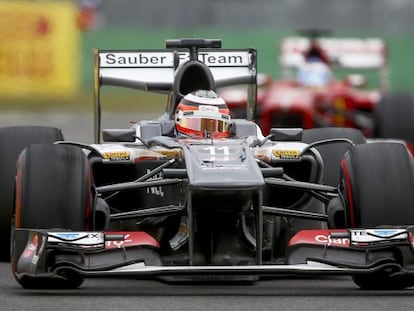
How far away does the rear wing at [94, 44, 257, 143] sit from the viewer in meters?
12.7

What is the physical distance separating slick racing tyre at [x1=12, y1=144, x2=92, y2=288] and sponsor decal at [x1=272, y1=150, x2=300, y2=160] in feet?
5.14

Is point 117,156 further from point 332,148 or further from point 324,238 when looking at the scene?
point 332,148

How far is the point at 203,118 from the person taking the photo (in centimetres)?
1079

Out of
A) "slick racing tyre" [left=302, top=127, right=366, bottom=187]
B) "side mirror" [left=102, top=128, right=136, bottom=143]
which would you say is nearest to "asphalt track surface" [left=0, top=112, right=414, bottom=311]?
"side mirror" [left=102, top=128, right=136, bottom=143]

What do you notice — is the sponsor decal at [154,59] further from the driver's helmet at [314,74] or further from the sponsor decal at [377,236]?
the driver's helmet at [314,74]

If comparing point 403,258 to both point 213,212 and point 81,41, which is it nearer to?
point 213,212

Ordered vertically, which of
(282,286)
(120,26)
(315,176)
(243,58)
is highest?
(120,26)

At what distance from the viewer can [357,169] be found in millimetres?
9500

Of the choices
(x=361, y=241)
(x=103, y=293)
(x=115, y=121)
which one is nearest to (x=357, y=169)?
(x=361, y=241)

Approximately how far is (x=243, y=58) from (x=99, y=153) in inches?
112

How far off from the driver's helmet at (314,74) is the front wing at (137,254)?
14520 mm

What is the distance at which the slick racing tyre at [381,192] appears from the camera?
931 cm

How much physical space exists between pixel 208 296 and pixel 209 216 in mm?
801

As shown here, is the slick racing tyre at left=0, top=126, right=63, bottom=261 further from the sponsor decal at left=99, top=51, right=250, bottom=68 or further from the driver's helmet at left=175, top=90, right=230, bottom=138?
the sponsor decal at left=99, top=51, right=250, bottom=68
